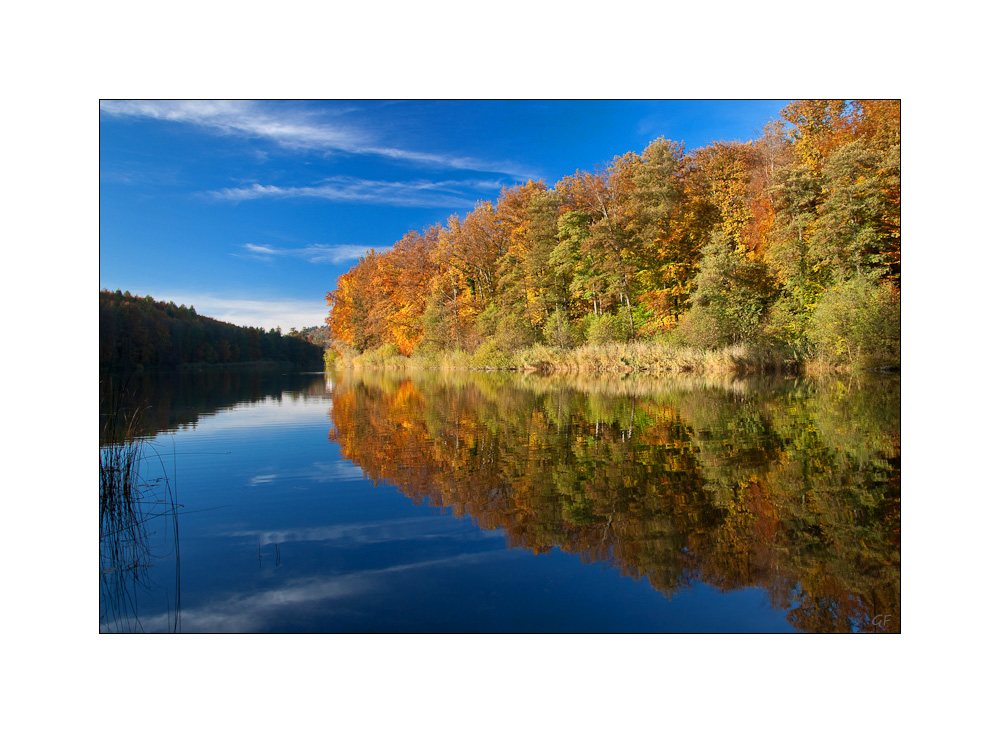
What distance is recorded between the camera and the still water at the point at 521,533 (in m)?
3.12

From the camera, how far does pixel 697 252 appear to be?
31.7m

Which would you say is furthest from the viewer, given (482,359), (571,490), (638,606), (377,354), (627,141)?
(377,354)

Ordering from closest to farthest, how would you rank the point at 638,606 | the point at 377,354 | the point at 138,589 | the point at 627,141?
the point at 638,606 → the point at 138,589 → the point at 627,141 → the point at 377,354

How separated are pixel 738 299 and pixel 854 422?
18.3m

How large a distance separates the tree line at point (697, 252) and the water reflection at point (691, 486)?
1344cm

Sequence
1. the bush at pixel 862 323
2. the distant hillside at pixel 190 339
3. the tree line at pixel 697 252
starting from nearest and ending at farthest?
the bush at pixel 862 323 < the tree line at pixel 697 252 < the distant hillside at pixel 190 339

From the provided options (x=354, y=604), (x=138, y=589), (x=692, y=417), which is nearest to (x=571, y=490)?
(x=354, y=604)

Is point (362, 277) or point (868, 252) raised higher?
point (362, 277)

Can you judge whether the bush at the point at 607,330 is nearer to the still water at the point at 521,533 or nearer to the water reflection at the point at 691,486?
the water reflection at the point at 691,486

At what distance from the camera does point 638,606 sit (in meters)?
3.10

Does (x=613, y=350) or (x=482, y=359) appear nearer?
(x=613, y=350)

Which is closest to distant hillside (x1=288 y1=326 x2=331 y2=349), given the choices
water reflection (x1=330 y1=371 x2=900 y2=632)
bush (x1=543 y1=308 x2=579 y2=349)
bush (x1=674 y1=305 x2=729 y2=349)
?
bush (x1=543 y1=308 x2=579 y2=349)

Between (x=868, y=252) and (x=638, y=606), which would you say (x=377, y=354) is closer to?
(x=868, y=252)

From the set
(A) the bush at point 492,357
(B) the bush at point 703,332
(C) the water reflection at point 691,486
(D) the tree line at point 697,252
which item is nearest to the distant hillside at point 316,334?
(D) the tree line at point 697,252
